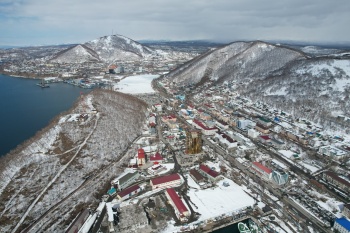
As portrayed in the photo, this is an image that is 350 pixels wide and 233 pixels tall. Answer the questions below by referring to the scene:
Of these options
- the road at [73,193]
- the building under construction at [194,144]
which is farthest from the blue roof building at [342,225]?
the road at [73,193]

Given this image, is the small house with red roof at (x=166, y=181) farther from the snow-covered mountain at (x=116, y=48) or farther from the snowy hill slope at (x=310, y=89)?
the snow-covered mountain at (x=116, y=48)

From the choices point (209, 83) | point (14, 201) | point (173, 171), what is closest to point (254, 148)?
point (173, 171)

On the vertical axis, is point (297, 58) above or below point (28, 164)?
above

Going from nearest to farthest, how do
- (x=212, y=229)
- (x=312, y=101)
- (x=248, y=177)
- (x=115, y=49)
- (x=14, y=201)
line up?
(x=212, y=229), (x=14, y=201), (x=248, y=177), (x=312, y=101), (x=115, y=49)

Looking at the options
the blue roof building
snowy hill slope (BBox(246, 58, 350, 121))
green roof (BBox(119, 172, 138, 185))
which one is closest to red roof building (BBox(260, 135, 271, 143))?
snowy hill slope (BBox(246, 58, 350, 121))

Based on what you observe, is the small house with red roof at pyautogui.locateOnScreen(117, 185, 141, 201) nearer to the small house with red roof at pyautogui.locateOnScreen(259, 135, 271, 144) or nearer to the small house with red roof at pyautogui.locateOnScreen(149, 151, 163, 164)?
the small house with red roof at pyautogui.locateOnScreen(149, 151, 163, 164)

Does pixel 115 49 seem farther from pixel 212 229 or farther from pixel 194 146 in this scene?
pixel 212 229

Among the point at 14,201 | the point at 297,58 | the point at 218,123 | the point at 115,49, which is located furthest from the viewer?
the point at 115,49
